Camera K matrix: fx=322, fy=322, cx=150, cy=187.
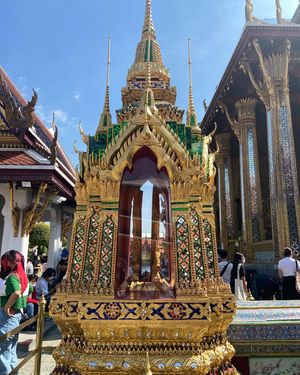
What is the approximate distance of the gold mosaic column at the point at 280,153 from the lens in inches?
320

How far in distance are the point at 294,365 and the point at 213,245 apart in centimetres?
157

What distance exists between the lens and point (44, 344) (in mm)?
5008

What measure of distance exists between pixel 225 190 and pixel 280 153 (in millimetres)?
5499

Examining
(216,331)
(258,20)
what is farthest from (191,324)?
(258,20)

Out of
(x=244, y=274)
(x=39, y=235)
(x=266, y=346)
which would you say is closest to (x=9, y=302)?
(x=266, y=346)

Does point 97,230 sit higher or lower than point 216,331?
higher

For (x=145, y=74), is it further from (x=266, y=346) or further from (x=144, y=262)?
(x=266, y=346)

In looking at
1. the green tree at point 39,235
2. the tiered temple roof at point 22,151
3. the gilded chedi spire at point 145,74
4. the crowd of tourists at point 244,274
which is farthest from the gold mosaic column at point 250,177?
the green tree at point 39,235

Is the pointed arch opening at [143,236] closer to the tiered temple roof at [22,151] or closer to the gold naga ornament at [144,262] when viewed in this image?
the gold naga ornament at [144,262]

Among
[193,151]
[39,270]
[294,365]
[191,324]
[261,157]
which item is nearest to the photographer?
[191,324]

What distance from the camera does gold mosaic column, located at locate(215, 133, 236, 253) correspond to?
13.2 m

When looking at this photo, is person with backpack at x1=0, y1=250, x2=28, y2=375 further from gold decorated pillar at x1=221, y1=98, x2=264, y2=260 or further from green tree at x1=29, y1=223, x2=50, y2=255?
green tree at x1=29, y1=223, x2=50, y2=255

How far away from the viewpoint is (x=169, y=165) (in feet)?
8.27

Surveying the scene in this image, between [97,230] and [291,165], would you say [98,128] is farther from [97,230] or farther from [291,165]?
[291,165]
